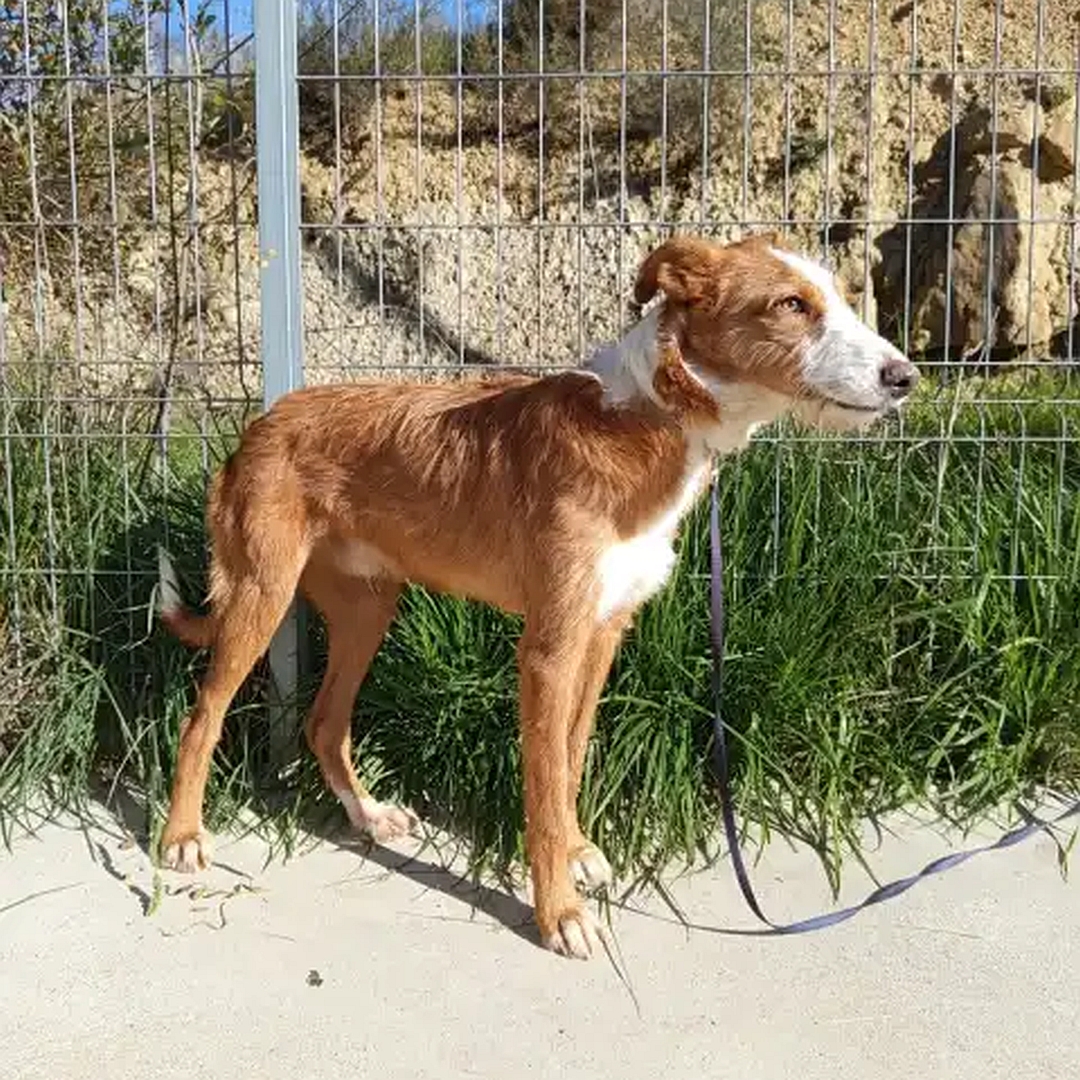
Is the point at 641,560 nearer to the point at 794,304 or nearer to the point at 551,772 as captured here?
the point at 551,772

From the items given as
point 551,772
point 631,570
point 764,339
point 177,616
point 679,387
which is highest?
point 764,339

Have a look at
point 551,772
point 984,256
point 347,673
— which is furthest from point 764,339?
point 984,256

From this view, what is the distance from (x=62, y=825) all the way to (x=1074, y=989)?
9.70 ft

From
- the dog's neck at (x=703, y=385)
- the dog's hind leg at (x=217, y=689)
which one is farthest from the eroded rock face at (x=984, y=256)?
the dog's hind leg at (x=217, y=689)

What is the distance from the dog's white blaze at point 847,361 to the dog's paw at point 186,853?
220 centimetres

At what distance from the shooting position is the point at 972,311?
710cm

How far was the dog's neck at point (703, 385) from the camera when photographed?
129 inches

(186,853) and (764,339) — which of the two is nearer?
(764,339)

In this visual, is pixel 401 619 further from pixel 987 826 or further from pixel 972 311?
pixel 972 311

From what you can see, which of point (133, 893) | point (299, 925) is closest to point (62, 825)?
point (133, 893)

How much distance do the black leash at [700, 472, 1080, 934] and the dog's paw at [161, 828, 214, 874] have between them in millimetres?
1520

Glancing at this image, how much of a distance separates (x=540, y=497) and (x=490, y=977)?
3.99 ft

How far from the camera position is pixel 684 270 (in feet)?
10.7

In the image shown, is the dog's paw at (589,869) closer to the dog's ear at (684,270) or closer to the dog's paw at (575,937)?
the dog's paw at (575,937)
